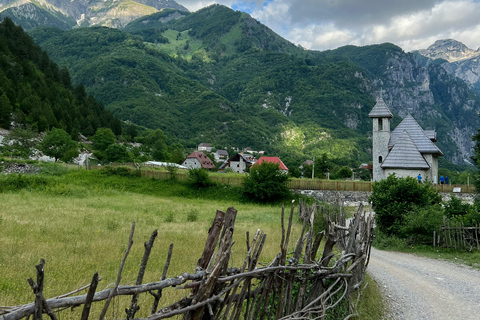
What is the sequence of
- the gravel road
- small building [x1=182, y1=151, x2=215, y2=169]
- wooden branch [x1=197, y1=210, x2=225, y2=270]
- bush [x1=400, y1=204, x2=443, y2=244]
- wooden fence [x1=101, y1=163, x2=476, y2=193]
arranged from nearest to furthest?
wooden branch [x1=197, y1=210, x2=225, y2=270], the gravel road, bush [x1=400, y1=204, x2=443, y2=244], wooden fence [x1=101, y1=163, x2=476, y2=193], small building [x1=182, y1=151, x2=215, y2=169]

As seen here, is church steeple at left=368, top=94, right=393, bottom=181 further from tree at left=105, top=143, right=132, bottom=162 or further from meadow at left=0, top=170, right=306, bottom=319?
tree at left=105, top=143, right=132, bottom=162

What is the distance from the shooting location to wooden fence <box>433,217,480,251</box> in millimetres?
15219

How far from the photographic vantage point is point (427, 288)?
390 inches

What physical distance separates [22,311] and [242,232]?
15.3 meters

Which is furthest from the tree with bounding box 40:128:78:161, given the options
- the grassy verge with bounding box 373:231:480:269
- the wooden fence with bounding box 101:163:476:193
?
the grassy verge with bounding box 373:231:480:269

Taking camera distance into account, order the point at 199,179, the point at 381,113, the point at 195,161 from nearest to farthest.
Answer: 1. the point at 199,179
2. the point at 381,113
3. the point at 195,161

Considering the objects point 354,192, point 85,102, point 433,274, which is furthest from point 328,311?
point 85,102

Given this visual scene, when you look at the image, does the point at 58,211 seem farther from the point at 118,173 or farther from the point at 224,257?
the point at 118,173

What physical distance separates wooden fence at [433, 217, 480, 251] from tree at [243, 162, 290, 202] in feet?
77.2

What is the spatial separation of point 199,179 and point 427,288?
3349 cm

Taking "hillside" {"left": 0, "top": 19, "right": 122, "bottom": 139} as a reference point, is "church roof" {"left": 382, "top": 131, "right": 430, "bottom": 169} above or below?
below

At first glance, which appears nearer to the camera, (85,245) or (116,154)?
(85,245)

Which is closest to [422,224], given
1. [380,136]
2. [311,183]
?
[311,183]

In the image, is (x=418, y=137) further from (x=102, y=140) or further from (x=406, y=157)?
(x=102, y=140)
